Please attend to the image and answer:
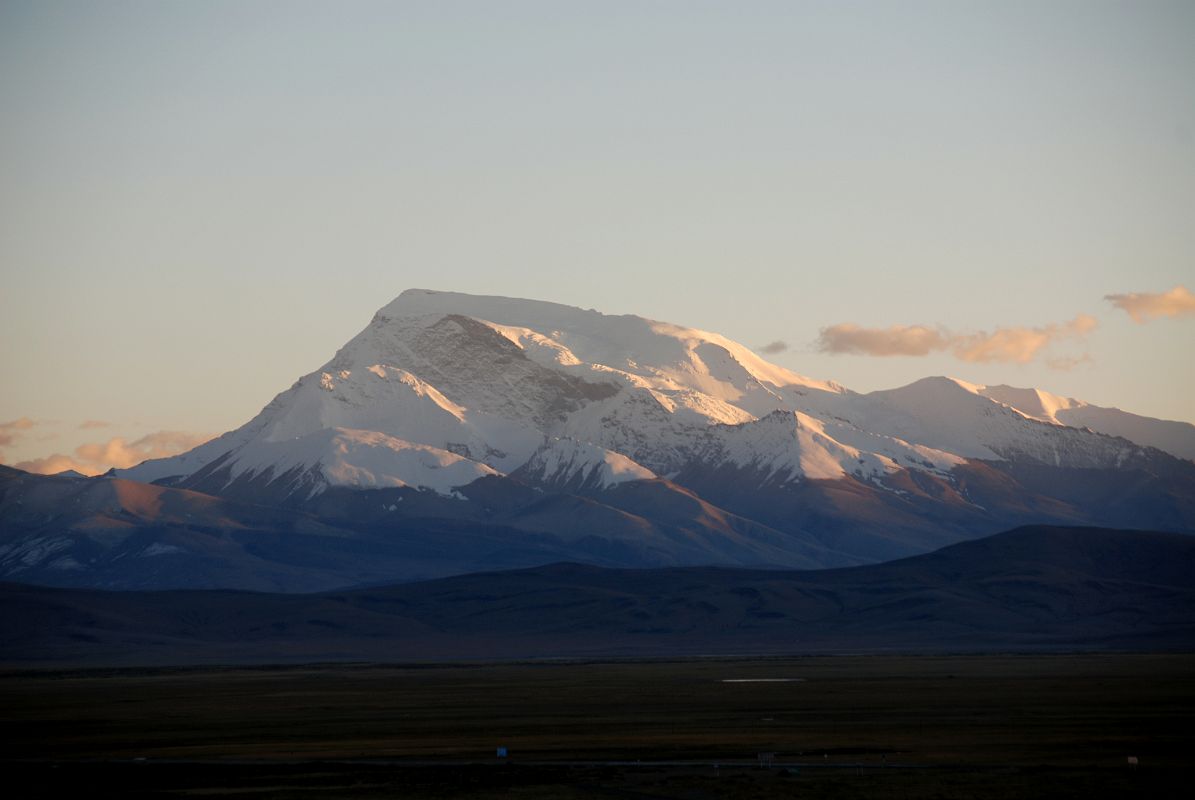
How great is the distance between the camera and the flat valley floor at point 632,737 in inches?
3250

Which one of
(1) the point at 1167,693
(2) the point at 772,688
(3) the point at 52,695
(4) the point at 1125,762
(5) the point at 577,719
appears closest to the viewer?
(4) the point at 1125,762

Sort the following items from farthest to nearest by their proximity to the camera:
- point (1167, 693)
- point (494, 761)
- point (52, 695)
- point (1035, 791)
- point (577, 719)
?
point (52, 695), point (1167, 693), point (577, 719), point (494, 761), point (1035, 791)

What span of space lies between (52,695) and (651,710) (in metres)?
61.3

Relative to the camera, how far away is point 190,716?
131625mm

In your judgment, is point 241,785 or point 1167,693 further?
point 1167,693

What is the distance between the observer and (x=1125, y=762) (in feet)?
280

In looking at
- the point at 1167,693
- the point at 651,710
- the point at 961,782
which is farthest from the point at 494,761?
the point at 1167,693

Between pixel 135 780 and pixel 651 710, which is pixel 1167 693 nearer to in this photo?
pixel 651 710

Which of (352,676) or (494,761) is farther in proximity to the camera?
(352,676)

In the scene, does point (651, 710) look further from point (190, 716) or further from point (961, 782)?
point (961, 782)

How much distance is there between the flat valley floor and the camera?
82.6 metres

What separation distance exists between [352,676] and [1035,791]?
416 ft

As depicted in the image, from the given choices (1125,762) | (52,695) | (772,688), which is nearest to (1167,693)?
(772,688)

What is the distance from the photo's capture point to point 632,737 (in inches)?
4181
